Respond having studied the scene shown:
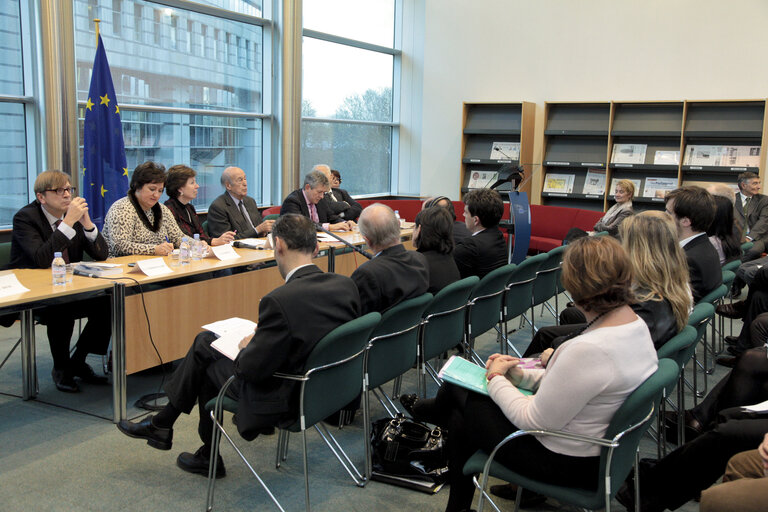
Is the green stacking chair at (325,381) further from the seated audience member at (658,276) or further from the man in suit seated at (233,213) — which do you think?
the man in suit seated at (233,213)

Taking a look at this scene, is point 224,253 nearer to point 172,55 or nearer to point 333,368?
point 333,368

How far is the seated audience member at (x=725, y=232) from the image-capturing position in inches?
170

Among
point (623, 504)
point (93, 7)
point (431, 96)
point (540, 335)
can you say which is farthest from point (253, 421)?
point (431, 96)

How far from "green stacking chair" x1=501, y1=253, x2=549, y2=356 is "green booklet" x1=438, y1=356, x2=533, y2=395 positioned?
1710mm

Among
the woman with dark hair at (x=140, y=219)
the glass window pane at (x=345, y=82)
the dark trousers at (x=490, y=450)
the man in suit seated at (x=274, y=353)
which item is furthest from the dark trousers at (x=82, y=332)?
the glass window pane at (x=345, y=82)

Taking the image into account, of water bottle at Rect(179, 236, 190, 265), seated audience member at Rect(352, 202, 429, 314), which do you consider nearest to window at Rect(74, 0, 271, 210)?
water bottle at Rect(179, 236, 190, 265)

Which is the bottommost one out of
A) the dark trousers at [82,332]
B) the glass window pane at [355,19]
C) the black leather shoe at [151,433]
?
the black leather shoe at [151,433]

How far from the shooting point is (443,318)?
343 centimetres

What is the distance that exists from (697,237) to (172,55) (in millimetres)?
5768

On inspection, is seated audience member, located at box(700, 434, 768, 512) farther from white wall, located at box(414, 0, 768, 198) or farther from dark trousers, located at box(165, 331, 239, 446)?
white wall, located at box(414, 0, 768, 198)

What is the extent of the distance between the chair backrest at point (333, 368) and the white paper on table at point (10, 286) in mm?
1615

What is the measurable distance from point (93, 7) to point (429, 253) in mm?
4630

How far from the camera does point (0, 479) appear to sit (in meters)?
2.89

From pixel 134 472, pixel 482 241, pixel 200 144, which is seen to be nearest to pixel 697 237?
pixel 482 241
